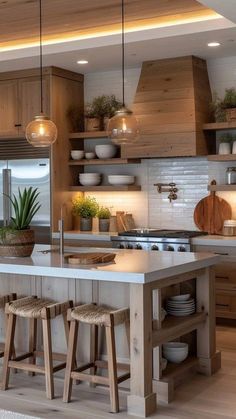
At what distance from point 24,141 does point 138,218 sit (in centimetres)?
167

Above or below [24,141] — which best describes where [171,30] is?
above

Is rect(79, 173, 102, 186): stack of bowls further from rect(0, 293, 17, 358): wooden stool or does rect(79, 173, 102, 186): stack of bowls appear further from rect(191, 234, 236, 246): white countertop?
rect(0, 293, 17, 358): wooden stool

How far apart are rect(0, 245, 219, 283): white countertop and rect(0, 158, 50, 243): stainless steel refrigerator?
2431mm

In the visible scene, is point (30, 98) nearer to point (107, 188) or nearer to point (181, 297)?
point (107, 188)

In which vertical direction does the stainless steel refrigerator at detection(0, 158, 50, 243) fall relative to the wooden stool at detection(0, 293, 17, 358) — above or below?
above

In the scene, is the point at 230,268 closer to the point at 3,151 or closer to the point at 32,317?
the point at 32,317

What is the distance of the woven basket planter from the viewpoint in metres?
4.78

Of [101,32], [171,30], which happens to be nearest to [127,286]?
→ [171,30]

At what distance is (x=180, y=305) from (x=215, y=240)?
1.79m

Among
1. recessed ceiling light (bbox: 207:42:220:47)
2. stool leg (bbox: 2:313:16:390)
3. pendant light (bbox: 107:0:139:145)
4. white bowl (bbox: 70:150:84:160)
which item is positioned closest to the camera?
stool leg (bbox: 2:313:16:390)

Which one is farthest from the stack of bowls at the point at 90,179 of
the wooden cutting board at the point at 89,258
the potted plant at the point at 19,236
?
the wooden cutting board at the point at 89,258

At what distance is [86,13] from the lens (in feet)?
19.0

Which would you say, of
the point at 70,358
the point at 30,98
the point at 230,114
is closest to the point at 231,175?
the point at 230,114

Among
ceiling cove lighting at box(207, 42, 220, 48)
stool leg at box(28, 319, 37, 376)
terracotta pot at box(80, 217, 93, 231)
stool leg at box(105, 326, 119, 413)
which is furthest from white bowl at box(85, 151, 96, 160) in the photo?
stool leg at box(105, 326, 119, 413)
